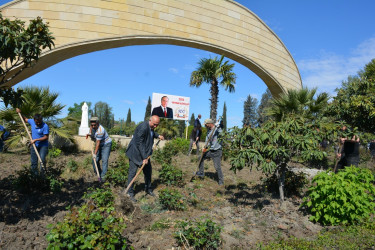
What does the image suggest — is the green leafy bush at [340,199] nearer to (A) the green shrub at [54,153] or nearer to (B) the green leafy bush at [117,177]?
(B) the green leafy bush at [117,177]

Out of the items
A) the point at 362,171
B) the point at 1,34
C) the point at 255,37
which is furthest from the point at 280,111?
the point at 1,34

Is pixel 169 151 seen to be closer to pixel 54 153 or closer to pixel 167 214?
pixel 54 153

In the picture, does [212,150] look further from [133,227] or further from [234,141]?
[133,227]

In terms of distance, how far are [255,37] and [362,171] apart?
7.91 metres

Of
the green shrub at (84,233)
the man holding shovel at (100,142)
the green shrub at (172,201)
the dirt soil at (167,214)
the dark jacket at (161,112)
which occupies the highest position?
the dark jacket at (161,112)

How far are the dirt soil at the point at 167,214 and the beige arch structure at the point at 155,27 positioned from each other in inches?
167

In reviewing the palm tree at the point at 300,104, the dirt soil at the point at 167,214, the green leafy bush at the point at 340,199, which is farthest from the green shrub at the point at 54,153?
the green leafy bush at the point at 340,199

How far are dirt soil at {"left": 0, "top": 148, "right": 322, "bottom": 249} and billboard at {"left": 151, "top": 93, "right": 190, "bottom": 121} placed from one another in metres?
7.76

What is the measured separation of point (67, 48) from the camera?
309 inches

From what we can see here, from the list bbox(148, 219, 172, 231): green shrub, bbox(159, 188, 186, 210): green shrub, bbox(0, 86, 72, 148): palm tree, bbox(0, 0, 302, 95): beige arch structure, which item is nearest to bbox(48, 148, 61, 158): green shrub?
bbox(0, 86, 72, 148): palm tree

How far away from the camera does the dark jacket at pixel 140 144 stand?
5.35 metres

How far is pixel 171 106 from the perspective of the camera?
14.3 meters

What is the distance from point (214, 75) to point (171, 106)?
2991 millimetres

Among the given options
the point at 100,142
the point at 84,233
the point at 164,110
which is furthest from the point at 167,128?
the point at 84,233
